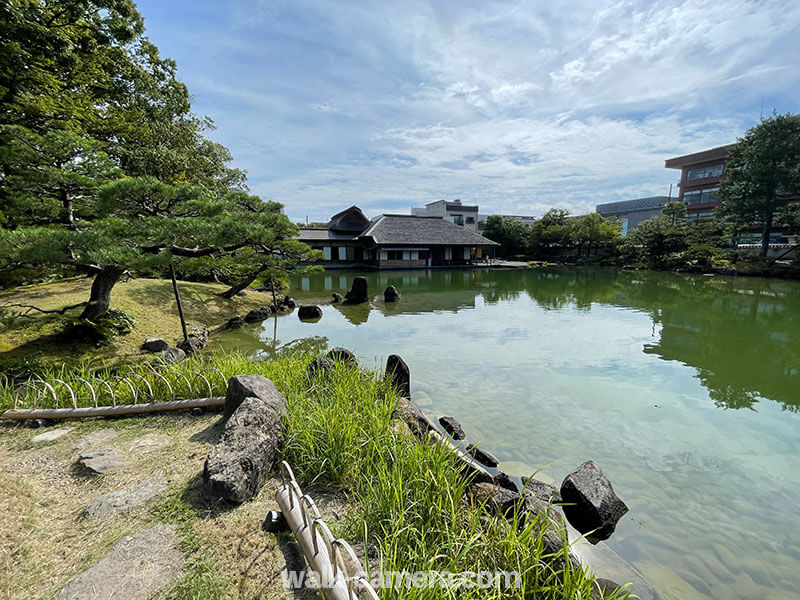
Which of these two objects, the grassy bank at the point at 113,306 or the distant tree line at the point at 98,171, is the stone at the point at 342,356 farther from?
the grassy bank at the point at 113,306

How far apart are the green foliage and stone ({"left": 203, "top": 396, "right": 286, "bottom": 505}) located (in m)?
28.1

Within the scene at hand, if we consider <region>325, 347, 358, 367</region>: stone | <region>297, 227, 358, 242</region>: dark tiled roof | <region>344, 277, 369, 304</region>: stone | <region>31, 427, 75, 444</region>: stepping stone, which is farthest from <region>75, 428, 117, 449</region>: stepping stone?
<region>297, 227, 358, 242</region>: dark tiled roof

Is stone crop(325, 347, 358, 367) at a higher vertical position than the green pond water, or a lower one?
higher

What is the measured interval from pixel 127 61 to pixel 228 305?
5902 millimetres

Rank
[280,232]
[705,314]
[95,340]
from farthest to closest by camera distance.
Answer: [705,314] → [280,232] → [95,340]

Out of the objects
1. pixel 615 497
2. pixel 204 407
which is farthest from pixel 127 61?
pixel 615 497

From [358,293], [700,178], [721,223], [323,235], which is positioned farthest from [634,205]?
[358,293]

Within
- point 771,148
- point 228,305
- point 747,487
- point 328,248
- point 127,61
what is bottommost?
point 747,487

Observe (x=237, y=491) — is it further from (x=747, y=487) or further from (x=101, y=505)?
(x=747, y=487)

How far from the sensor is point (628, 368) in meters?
6.29

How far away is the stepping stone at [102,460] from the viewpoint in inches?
92.4

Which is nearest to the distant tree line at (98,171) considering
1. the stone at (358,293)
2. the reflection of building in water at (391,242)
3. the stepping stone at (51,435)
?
the stepping stone at (51,435)

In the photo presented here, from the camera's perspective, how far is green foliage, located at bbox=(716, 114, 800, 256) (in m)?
19.4

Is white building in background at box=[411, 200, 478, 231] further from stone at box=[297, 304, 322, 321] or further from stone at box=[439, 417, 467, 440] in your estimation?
stone at box=[439, 417, 467, 440]
